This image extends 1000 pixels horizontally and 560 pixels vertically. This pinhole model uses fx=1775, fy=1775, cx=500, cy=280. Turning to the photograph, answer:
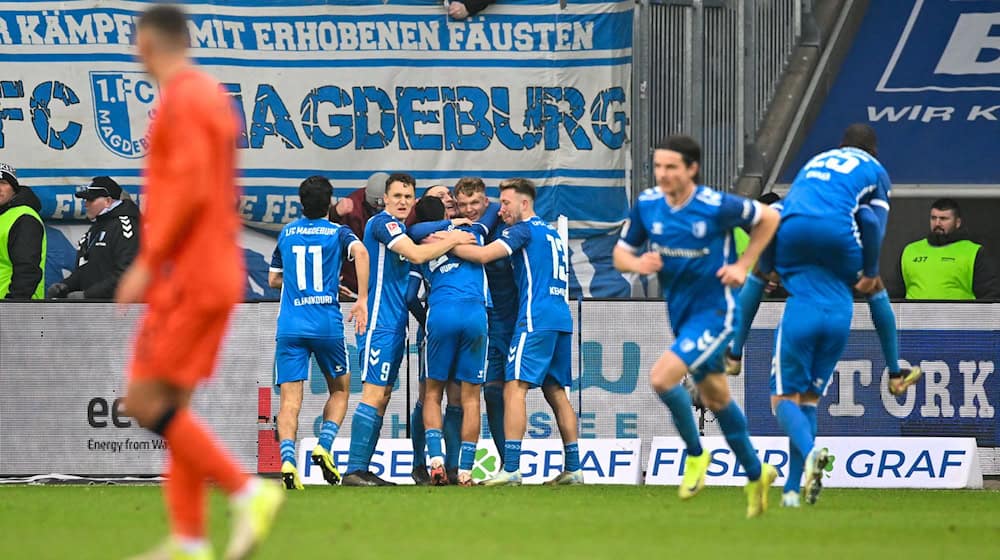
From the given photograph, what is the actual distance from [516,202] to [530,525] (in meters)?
5.02

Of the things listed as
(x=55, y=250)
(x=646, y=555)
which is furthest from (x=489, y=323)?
(x=646, y=555)

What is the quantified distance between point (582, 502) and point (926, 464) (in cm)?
432

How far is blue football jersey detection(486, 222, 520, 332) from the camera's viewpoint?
14.5 m

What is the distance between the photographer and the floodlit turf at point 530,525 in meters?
7.98

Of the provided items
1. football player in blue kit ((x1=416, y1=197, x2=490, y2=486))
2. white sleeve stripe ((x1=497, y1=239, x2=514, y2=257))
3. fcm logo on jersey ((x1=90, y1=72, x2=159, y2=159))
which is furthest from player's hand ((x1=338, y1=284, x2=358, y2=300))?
fcm logo on jersey ((x1=90, y1=72, x2=159, y2=159))

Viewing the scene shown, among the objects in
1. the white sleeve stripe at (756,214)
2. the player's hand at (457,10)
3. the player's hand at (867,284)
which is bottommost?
the player's hand at (867,284)

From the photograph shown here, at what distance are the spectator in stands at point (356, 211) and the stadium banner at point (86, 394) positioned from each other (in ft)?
3.27

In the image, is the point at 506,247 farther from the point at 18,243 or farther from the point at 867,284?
the point at 18,243

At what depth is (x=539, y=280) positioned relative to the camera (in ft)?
46.2

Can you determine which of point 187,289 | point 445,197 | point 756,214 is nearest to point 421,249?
point 445,197

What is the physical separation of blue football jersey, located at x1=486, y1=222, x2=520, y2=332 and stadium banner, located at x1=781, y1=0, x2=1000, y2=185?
5802 millimetres

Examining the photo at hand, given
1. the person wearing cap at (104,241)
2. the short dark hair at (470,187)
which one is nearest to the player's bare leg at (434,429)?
the short dark hair at (470,187)

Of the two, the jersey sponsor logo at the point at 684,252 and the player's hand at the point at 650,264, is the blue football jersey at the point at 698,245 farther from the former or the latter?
the player's hand at the point at 650,264

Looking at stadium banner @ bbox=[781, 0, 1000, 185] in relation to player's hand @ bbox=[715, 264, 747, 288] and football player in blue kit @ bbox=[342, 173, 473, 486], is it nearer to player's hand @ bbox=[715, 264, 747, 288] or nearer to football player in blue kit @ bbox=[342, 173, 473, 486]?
football player in blue kit @ bbox=[342, 173, 473, 486]
